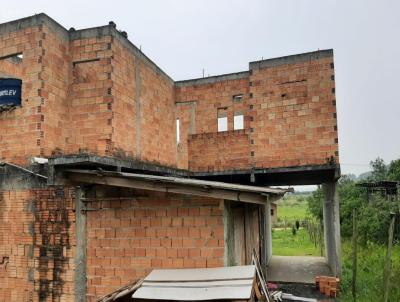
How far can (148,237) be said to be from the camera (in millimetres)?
6945

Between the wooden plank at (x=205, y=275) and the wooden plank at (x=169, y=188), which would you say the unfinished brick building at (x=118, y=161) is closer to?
the wooden plank at (x=169, y=188)

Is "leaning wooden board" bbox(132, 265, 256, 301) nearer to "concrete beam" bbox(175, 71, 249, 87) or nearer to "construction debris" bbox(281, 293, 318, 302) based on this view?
"construction debris" bbox(281, 293, 318, 302)

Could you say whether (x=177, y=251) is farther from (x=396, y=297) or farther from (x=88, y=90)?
(x=396, y=297)

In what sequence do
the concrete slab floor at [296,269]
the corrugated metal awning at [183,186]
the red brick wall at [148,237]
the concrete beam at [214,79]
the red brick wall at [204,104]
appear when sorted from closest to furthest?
the corrugated metal awning at [183,186]
the red brick wall at [148,237]
the concrete slab floor at [296,269]
the concrete beam at [214,79]
the red brick wall at [204,104]

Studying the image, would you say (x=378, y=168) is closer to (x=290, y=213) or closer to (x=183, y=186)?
(x=290, y=213)

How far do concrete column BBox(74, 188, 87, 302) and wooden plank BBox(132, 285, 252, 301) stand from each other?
2.44 meters

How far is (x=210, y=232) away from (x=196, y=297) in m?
1.65

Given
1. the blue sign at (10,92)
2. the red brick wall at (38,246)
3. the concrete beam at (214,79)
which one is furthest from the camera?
the concrete beam at (214,79)

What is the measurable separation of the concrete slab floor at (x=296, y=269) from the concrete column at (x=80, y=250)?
23.8ft

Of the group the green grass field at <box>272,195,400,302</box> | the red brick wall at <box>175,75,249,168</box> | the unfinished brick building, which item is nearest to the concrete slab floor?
the green grass field at <box>272,195,400,302</box>

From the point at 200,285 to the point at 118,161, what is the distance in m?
3.07

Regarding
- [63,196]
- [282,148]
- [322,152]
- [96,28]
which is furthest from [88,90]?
[322,152]

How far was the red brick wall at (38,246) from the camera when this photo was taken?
7359 millimetres

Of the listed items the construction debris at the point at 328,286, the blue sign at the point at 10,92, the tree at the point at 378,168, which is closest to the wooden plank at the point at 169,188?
the blue sign at the point at 10,92
